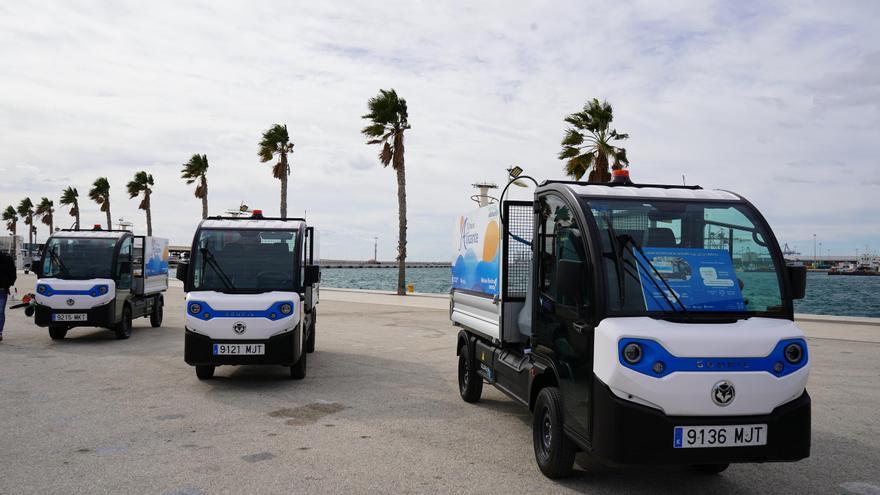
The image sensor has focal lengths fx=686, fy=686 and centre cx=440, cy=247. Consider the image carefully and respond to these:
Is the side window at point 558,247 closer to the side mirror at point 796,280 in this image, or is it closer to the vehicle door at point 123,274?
the side mirror at point 796,280

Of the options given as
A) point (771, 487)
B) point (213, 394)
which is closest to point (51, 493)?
point (213, 394)

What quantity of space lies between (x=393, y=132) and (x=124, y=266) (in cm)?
1980

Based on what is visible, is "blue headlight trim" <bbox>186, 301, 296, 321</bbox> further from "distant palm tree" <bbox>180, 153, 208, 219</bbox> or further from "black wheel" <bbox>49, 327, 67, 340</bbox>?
"distant palm tree" <bbox>180, 153, 208, 219</bbox>

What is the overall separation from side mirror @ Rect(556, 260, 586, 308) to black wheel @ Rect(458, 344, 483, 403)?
3134mm

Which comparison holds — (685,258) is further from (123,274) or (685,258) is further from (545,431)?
(123,274)

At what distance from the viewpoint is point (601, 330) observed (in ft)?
15.1

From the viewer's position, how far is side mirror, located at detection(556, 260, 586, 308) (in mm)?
4668

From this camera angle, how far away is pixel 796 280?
507cm

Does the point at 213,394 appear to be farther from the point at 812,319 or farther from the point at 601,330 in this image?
the point at 812,319

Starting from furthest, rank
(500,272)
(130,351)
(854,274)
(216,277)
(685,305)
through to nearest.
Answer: (854,274), (130,351), (216,277), (500,272), (685,305)

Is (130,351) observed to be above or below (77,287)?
below

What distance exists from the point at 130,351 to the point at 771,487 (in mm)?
10775

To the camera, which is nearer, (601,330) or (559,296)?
(601,330)

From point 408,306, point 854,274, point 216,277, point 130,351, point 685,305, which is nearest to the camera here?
point 685,305
